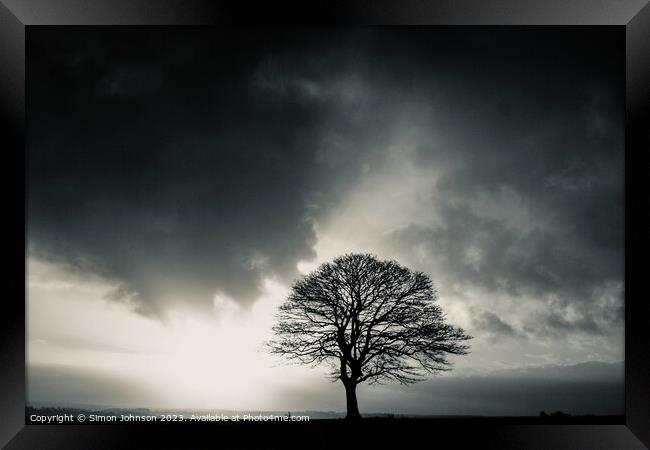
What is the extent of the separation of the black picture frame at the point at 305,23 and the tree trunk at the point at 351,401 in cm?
90

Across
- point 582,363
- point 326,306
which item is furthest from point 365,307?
point 582,363

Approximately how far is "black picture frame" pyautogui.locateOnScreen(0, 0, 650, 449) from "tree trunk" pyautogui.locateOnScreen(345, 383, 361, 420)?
35.6 inches

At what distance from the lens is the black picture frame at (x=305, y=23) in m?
4.59

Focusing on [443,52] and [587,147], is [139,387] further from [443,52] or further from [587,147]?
[587,147]

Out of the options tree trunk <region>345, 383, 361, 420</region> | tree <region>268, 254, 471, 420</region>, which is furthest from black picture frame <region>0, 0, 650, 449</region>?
tree <region>268, 254, 471, 420</region>

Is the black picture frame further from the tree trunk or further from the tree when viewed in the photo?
the tree

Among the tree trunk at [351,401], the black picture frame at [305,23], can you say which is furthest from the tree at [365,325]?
the black picture frame at [305,23]

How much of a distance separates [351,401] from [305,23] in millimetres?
3374

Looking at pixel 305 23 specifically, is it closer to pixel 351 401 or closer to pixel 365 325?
pixel 365 325

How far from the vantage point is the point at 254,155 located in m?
5.66

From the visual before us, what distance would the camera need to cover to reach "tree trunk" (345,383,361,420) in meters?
5.48

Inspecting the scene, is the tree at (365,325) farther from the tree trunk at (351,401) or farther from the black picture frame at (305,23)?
the black picture frame at (305,23)

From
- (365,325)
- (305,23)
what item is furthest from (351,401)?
(305,23)

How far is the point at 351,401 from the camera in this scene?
562cm
